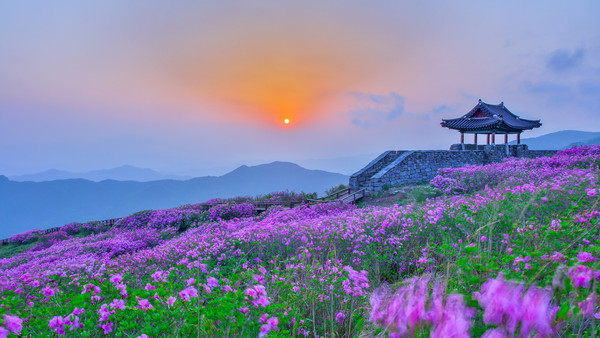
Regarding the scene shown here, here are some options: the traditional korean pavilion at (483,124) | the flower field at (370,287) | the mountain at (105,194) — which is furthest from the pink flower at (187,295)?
the mountain at (105,194)

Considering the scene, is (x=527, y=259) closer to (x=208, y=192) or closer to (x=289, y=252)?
(x=289, y=252)

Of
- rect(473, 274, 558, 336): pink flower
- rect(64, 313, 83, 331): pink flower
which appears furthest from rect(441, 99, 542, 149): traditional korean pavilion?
rect(64, 313, 83, 331): pink flower

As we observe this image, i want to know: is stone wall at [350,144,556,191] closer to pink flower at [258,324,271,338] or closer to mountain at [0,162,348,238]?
pink flower at [258,324,271,338]

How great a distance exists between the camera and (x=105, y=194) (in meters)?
127

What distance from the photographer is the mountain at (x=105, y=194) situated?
11081 cm

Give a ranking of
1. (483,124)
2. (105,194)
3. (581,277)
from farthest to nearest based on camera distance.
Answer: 1. (105,194)
2. (483,124)
3. (581,277)

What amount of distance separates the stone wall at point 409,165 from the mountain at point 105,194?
86124 millimetres

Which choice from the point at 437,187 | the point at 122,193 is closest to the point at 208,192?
the point at 122,193

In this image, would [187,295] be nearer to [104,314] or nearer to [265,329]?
[104,314]

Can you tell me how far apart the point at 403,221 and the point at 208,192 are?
4478 inches

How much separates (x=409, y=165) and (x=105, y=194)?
14000 centimetres

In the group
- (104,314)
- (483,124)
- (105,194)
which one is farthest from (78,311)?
(105,194)

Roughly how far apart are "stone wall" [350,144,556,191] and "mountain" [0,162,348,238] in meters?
86.1

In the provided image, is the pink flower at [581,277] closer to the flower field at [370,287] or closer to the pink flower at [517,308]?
the flower field at [370,287]
